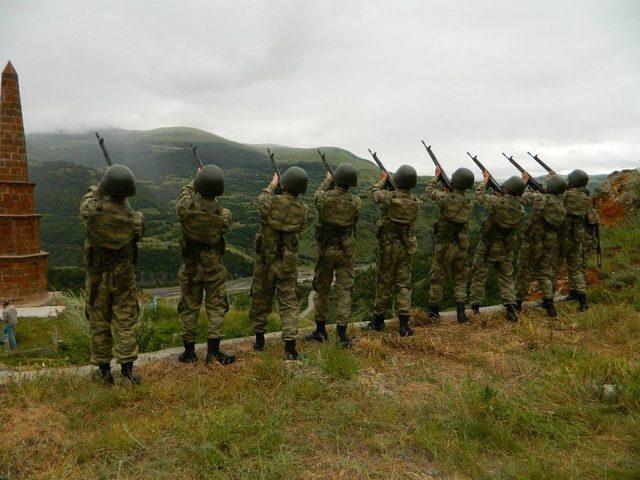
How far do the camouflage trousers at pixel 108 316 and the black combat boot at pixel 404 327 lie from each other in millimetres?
3756

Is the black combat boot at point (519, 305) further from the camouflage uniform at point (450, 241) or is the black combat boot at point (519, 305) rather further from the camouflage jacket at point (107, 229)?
the camouflage jacket at point (107, 229)

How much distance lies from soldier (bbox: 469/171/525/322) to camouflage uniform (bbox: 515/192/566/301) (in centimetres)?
35

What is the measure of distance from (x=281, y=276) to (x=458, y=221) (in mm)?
3329

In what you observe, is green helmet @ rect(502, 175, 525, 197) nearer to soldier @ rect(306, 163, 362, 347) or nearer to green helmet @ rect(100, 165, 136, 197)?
soldier @ rect(306, 163, 362, 347)

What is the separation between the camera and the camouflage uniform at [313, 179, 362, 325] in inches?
255

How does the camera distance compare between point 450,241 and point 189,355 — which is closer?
point 189,355

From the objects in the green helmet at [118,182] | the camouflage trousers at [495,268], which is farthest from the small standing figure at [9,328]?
the camouflage trousers at [495,268]

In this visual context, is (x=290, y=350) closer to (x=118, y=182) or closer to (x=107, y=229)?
(x=107, y=229)

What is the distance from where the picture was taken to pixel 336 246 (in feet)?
21.7

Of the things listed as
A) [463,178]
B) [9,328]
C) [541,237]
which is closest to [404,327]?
[463,178]

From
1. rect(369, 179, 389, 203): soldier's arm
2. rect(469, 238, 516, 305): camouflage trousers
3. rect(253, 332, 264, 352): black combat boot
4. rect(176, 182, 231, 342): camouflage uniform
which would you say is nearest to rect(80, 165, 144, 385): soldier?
rect(176, 182, 231, 342): camouflage uniform

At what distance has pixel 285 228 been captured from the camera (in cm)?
590

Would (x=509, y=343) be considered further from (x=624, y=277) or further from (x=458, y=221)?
(x=624, y=277)

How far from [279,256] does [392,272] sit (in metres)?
2.04
